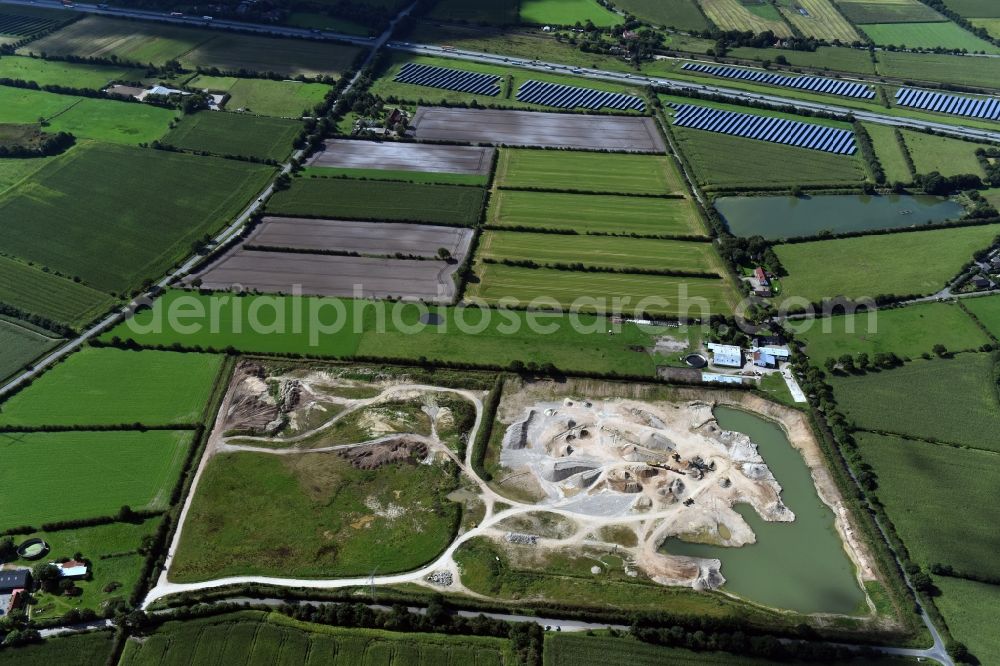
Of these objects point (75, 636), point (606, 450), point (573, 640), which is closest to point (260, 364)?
point (75, 636)

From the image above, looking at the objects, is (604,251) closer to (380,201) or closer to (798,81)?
(380,201)

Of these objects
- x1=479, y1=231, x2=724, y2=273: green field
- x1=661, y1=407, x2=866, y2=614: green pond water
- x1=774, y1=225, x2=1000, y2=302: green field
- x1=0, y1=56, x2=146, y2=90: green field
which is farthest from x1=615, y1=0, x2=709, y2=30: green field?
x1=661, y1=407, x2=866, y2=614: green pond water

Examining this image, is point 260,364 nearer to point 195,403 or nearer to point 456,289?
point 195,403

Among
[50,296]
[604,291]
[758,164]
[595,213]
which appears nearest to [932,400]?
[604,291]

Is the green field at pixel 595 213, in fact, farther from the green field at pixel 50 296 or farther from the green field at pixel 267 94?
the green field at pixel 50 296

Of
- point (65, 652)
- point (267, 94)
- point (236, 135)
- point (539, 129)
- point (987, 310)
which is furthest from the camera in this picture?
point (267, 94)
